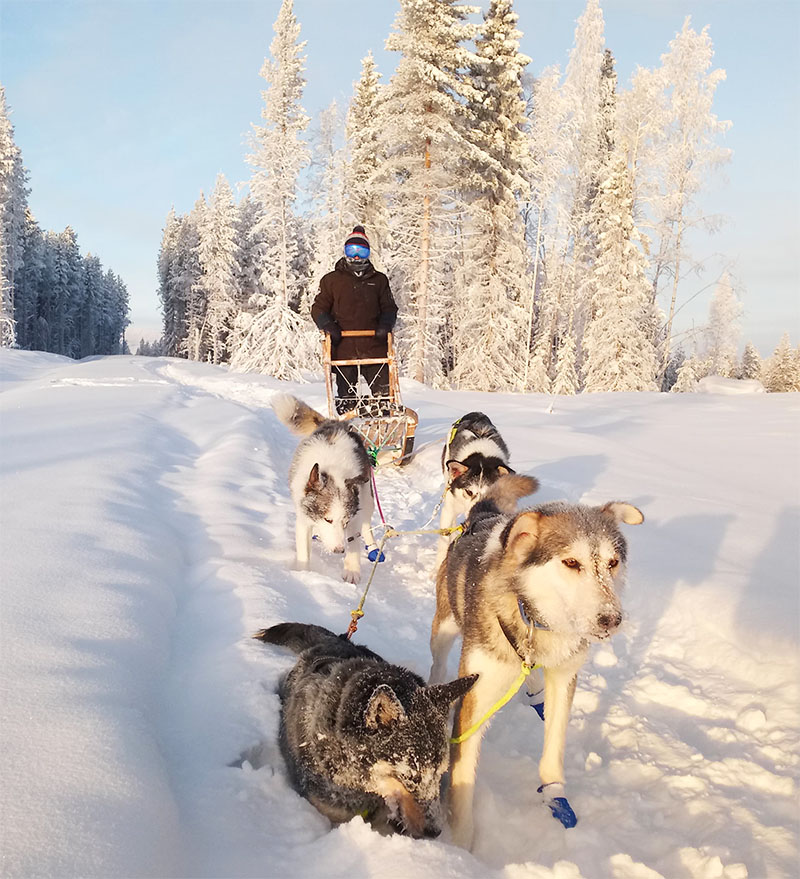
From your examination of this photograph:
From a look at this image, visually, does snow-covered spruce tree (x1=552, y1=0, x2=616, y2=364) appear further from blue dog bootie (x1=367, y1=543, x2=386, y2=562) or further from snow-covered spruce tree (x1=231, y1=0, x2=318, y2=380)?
blue dog bootie (x1=367, y1=543, x2=386, y2=562)

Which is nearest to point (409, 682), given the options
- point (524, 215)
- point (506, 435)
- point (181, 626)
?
point (181, 626)

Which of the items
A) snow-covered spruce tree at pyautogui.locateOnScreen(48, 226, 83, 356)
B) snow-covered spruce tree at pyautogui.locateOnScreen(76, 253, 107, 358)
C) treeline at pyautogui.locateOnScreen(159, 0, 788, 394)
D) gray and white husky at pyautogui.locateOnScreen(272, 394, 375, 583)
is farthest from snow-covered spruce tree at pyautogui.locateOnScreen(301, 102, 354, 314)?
snow-covered spruce tree at pyautogui.locateOnScreen(76, 253, 107, 358)

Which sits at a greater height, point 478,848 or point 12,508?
point 12,508

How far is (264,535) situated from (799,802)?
171 inches

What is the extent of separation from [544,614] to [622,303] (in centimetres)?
2529

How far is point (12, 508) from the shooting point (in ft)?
13.6

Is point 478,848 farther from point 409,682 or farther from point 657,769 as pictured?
point 657,769

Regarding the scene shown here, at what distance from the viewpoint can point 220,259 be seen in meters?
43.6

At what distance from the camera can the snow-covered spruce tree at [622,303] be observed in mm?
24672

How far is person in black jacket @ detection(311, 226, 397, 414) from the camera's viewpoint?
27.9ft

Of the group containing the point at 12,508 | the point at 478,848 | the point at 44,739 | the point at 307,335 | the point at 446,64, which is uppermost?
the point at 446,64

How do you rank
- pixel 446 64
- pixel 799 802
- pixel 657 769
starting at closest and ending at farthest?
pixel 799 802
pixel 657 769
pixel 446 64

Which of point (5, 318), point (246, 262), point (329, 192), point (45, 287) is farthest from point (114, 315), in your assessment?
point (329, 192)

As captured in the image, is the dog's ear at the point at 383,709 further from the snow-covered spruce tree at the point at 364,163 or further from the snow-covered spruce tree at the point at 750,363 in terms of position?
the snow-covered spruce tree at the point at 750,363
